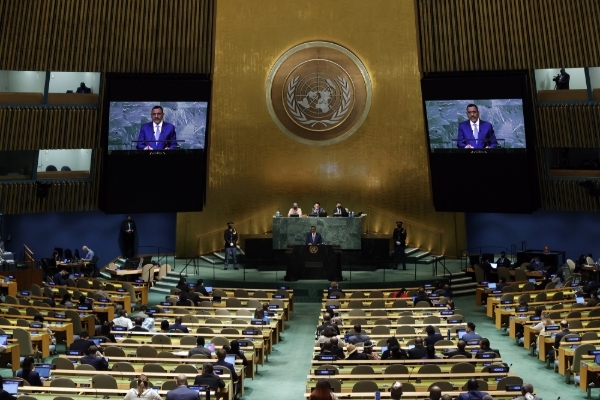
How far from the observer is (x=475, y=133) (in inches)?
992

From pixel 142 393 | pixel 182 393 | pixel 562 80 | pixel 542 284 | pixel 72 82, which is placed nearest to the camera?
pixel 182 393

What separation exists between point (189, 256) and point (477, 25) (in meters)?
11.3

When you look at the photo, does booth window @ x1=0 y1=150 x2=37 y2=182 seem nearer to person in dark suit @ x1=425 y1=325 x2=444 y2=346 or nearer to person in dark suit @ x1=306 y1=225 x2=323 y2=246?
person in dark suit @ x1=306 y1=225 x2=323 y2=246

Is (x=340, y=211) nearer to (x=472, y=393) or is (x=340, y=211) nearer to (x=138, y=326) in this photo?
(x=138, y=326)

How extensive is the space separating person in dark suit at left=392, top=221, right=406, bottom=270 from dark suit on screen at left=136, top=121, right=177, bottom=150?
7.05 metres

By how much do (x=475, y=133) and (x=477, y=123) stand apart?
0.27 m

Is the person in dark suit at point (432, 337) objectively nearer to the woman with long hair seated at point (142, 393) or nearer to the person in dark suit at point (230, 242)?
the woman with long hair seated at point (142, 393)

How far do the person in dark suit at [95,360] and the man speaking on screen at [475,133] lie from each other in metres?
13.5

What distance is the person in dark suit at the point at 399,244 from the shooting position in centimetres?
2798

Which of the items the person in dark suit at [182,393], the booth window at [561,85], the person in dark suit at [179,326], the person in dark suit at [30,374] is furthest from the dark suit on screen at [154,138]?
the person in dark suit at [182,393]

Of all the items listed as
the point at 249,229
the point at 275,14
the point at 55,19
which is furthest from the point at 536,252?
the point at 55,19

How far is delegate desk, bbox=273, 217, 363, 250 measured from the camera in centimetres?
2764

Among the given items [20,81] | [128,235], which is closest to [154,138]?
[128,235]

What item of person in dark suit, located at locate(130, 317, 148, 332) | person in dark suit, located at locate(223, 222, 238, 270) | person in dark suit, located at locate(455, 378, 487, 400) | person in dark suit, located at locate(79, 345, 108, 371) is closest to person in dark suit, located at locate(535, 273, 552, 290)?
person in dark suit, located at locate(223, 222, 238, 270)
